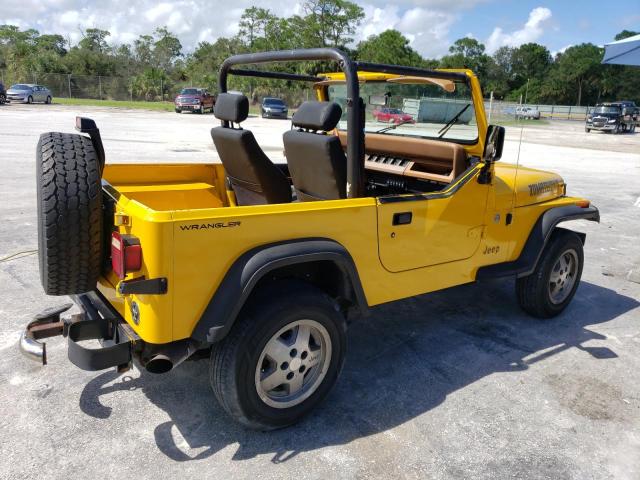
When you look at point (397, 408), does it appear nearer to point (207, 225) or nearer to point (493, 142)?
point (207, 225)

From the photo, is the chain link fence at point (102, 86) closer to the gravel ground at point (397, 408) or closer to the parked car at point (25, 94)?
the parked car at point (25, 94)

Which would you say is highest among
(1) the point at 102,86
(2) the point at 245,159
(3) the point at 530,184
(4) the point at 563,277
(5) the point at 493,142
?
(1) the point at 102,86

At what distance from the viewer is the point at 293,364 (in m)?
2.94

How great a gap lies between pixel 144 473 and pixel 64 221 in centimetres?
129

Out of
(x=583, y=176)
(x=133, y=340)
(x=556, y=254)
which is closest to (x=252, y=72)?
(x=133, y=340)

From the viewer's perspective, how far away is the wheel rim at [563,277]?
15.1 ft

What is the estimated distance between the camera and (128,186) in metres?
3.92

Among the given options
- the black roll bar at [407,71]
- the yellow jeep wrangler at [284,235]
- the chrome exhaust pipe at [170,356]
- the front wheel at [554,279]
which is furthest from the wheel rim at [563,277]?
the chrome exhaust pipe at [170,356]

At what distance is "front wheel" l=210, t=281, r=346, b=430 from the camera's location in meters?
2.71

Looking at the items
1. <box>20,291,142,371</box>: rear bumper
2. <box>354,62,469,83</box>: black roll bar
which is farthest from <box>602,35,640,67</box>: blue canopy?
<box>20,291,142,371</box>: rear bumper

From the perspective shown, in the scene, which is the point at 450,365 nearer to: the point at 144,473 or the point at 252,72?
the point at 144,473

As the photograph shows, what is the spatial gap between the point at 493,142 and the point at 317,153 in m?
1.19

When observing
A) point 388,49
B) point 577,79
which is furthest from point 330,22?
point 577,79

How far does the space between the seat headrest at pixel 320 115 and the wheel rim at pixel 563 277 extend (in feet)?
8.64
